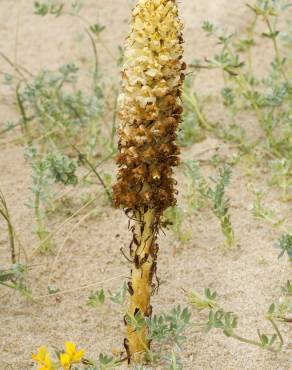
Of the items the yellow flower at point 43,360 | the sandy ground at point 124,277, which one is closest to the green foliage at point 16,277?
the sandy ground at point 124,277

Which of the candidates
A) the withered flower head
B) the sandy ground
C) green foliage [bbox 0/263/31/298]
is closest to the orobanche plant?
the withered flower head

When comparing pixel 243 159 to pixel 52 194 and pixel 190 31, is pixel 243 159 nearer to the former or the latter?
pixel 52 194

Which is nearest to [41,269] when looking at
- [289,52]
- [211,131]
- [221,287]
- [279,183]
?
[221,287]

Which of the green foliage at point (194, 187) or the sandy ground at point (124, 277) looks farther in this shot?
the green foliage at point (194, 187)

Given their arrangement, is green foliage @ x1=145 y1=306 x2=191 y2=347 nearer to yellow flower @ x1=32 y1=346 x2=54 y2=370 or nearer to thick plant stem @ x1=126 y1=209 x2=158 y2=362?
thick plant stem @ x1=126 y1=209 x2=158 y2=362

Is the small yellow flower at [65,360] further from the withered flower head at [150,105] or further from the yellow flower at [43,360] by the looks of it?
the withered flower head at [150,105]

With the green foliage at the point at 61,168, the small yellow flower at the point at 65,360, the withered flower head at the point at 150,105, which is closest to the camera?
the withered flower head at the point at 150,105

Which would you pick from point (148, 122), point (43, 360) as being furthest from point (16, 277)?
point (148, 122)
